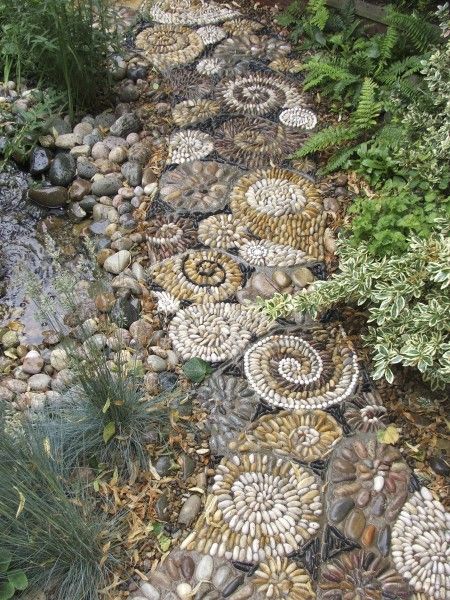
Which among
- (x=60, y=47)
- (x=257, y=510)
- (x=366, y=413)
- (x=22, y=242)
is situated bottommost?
(x=22, y=242)

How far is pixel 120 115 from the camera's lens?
4.24 metres

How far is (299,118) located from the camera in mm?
4160

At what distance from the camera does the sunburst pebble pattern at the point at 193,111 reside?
4141 mm

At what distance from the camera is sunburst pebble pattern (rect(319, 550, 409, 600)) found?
227 centimetres

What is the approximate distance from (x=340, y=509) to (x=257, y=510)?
0.33m

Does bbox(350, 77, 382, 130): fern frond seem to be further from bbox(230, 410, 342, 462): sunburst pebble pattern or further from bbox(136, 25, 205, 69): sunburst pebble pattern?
bbox(230, 410, 342, 462): sunburst pebble pattern

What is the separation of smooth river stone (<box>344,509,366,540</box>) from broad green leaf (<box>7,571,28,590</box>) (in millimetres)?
1180

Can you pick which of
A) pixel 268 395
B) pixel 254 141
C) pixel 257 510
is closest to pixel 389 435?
pixel 268 395

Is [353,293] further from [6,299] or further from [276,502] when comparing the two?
[6,299]

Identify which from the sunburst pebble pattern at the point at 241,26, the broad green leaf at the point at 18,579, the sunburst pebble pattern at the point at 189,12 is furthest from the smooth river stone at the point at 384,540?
the sunburst pebble pattern at the point at 189,12

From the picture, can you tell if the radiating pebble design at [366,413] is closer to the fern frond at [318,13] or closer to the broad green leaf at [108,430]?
the broad green leaf at [108,430]

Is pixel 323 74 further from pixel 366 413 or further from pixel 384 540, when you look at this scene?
pixel 384 540

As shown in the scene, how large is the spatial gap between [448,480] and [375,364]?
0.56m

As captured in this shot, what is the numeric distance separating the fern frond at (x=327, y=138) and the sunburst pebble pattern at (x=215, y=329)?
3.94 feet
